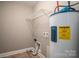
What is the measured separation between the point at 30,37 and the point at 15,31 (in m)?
0.79

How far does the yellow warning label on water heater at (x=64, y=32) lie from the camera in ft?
4.11

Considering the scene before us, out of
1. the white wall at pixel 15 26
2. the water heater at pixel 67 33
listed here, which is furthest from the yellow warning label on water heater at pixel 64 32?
the white wall at pixel 15 26

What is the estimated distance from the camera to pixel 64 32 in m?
1.26

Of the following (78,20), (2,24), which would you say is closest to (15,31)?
(2,24)

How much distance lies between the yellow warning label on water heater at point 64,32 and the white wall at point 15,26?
313 cm

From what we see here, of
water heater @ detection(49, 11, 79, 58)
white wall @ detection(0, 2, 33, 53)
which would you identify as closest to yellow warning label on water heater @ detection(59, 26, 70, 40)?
water heater @ detection(49, 11, 79, 58)

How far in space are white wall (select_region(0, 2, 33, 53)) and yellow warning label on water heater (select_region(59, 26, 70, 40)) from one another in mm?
3126

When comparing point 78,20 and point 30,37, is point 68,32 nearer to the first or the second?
point 78,20

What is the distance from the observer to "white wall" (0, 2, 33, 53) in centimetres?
394

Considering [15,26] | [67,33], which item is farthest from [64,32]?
[15,26]

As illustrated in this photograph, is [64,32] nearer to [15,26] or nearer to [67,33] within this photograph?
[67,33]

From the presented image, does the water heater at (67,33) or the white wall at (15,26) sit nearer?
the water heater at (67,33)

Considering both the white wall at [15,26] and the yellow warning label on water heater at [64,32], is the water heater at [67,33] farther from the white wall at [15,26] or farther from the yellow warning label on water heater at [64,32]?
the white wall at [15,26]

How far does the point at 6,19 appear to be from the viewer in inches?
158
